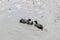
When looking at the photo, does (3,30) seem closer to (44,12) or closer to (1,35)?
(1,35)

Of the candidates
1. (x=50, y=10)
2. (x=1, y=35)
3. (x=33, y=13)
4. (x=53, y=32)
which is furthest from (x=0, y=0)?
(x=53, y=32)

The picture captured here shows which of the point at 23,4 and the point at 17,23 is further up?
the point at 23,4

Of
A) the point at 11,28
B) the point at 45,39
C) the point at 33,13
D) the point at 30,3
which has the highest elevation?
the point at 30,3

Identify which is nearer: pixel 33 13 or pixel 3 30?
pixel 3 30

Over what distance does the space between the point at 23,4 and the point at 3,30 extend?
782mm

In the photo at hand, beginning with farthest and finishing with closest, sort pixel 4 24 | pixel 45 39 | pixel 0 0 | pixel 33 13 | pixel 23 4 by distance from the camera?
1. pixel 0 0
2. pixel 23 4
3. pixel 33 13
4. pixel 4 24
5. pixel 45 39

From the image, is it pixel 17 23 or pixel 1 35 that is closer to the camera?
pixel 1 35

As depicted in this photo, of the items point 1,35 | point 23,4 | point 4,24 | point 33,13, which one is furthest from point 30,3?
point 1,35

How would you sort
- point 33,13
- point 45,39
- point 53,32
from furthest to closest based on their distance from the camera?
1. point 33,13
2. point 53,32
3. point 45,39

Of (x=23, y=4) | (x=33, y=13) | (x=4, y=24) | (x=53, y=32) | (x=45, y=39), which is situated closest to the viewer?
(x=45, y=39)

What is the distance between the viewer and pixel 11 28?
1.83 m

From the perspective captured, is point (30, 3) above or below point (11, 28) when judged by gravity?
above

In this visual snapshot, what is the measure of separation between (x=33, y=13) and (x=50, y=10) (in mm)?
284

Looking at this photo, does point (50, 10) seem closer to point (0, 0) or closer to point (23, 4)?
point (23, 4)
